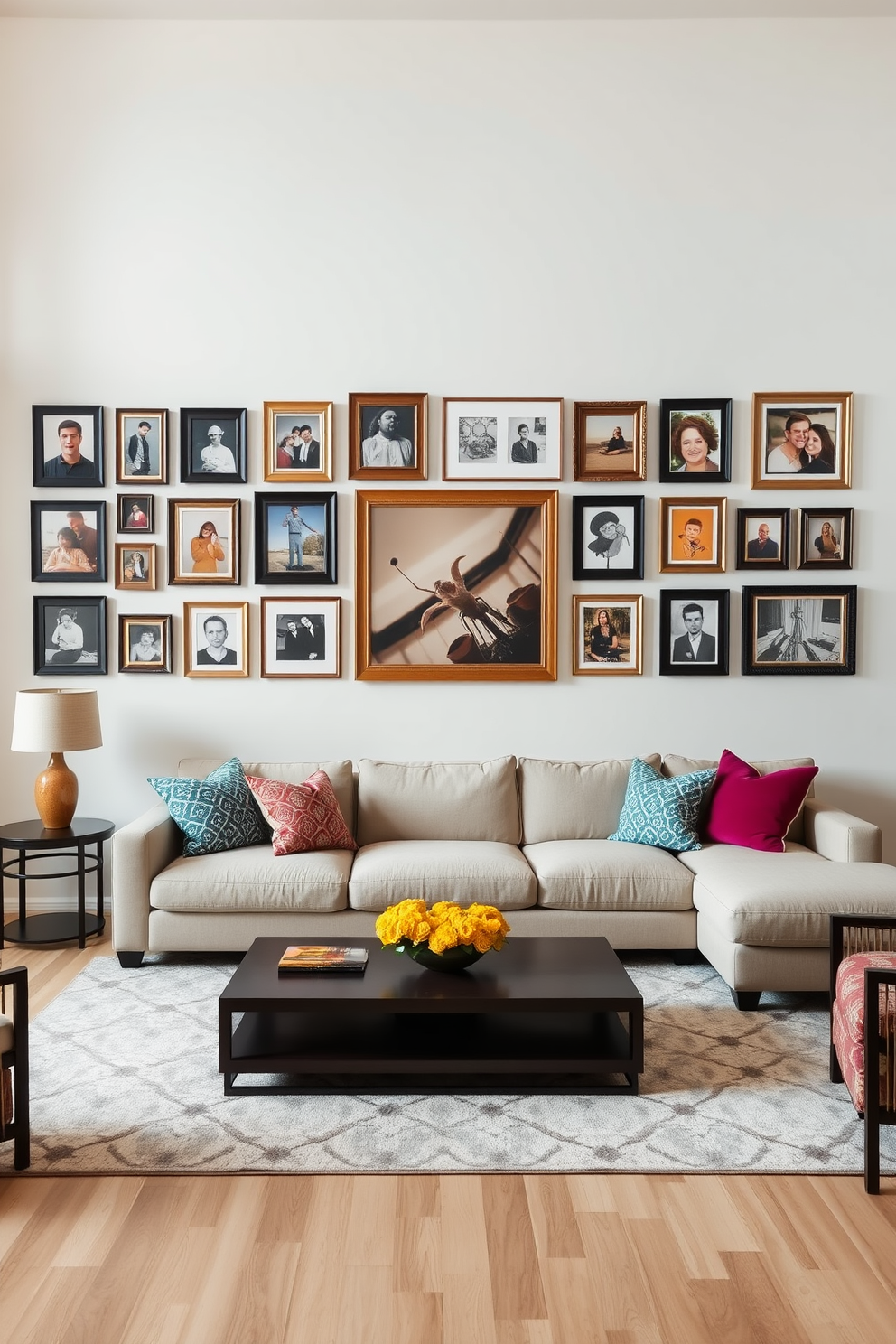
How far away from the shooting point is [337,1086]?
2.98m

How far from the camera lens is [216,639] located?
16.1 ft

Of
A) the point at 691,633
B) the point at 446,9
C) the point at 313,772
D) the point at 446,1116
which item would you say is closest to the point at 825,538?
the point at 691,633

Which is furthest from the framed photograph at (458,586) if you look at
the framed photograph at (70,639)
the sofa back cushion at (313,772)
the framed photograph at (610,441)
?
the framed photograph at (70,639)

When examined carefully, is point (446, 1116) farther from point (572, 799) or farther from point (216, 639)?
point (216, 639)

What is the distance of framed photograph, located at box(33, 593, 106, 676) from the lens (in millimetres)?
4887

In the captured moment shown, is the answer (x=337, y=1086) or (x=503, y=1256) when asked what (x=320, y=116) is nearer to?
(x=337, y=1086)

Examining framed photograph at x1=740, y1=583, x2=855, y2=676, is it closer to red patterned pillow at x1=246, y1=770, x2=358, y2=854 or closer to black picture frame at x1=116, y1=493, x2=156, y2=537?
red patterned pillow at x1=246, y1=770, x2=358, y2=854

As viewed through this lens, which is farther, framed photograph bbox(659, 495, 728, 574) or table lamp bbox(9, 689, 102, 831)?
framed photograph bbox(659, 495, 728, 574)

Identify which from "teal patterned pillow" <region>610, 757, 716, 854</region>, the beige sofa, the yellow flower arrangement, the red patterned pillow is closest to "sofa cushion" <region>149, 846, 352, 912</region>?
the beige sofa

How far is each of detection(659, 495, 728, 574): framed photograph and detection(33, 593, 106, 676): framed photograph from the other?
2.80m

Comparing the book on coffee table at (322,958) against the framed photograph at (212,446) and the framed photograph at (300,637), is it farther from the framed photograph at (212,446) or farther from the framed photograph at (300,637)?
the framed photograph at (212,446)

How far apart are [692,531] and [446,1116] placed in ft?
10.2

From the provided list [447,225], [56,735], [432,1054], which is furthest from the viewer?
[447,225]

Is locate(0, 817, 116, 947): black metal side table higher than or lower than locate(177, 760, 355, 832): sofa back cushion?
lower
